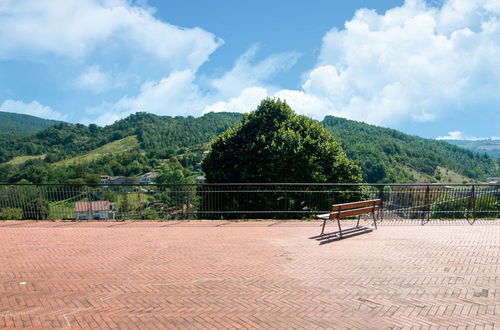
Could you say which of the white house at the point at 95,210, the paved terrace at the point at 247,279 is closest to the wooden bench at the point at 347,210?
the paved terrace at the point at 247,279

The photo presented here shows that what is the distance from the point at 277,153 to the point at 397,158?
324ft

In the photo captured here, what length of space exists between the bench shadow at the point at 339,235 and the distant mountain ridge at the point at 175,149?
62.6 metres

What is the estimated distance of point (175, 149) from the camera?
126688 mm

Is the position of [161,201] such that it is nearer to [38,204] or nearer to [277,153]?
[38,204]

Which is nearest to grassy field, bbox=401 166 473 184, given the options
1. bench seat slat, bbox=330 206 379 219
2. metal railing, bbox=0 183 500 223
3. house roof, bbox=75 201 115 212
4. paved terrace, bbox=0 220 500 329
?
metal railing, bbox=0 183 500 223

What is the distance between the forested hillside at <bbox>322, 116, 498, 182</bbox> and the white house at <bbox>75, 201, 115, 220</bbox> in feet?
152

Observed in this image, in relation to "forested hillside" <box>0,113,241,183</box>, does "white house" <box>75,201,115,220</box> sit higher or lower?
lower

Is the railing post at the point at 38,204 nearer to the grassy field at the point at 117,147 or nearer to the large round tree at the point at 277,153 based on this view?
the large round tree at the point at 277,153

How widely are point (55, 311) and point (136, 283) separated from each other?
1405 mm

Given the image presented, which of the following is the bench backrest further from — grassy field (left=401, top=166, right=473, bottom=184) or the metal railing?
grassy field (left=401, top=166, right=473, bottom=184)

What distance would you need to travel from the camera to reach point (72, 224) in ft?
38.4

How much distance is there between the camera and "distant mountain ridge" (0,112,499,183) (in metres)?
93.2

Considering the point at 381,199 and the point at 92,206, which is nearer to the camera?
the point at 92,206

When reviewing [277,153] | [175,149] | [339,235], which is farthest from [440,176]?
[339,235]
